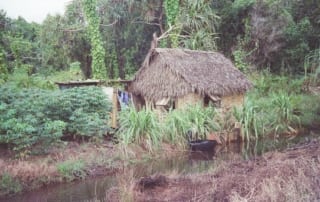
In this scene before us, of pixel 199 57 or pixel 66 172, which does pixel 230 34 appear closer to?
pixel 199 57

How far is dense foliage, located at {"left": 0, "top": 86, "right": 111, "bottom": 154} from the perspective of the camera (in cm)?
1013

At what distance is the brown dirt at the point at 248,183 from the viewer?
5.82 m

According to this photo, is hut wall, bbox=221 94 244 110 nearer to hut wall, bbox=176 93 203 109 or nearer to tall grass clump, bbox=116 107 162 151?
hut wall, bbox=176 93 203 109

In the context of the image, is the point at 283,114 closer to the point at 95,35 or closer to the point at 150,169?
the point at 150,169

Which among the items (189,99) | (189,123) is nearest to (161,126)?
(189,123)

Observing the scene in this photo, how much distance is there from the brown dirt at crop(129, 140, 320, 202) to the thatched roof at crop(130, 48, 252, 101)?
21.4 ft

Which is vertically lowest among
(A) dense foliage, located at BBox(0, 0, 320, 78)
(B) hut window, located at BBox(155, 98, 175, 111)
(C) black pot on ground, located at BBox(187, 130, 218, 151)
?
(C) black pot on ground, located at BBox(187, 130, 218, 151)

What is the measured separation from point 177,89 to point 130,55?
9.72 m

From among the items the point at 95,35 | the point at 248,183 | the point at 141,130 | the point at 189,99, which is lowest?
the point at 141,130

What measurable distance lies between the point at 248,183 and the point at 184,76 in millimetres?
9121

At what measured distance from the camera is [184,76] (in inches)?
615

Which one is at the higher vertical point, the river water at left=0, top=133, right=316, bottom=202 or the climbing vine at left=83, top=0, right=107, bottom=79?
the climbing vine at left=83, top=0, right=107, bottom=79

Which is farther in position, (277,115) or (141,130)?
(277,115)

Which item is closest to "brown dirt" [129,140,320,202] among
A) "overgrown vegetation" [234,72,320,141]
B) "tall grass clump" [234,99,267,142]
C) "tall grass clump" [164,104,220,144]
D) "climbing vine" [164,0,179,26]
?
"tall grass clump" [164,104,220,144]
